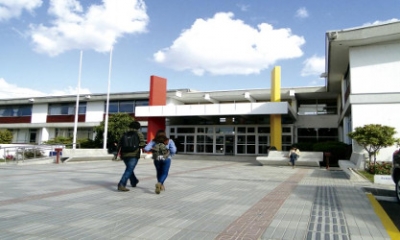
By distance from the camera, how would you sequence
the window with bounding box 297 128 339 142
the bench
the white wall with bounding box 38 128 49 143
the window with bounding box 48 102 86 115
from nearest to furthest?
the bench, the window with bounding box 297 128 339 142, the window with bounding box 48 102 86 115, the white wall with bounding box 38 128 49 143

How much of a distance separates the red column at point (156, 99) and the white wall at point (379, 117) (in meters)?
16.0

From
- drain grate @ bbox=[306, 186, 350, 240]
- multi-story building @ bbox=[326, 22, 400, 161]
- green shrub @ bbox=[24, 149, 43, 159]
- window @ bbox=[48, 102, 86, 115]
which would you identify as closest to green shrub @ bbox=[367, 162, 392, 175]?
multi-story building @ bbox=[326, 22, 400, 161]

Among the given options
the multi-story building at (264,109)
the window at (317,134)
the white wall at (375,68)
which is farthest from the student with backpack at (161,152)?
the window at (317,134)

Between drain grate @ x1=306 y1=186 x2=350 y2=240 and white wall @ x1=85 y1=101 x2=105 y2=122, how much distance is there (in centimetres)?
3019

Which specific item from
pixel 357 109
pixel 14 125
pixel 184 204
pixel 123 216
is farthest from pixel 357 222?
pixel 14 125

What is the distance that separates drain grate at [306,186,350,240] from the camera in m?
4.21

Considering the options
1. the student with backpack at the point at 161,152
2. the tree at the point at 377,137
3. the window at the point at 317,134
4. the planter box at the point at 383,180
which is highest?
the window at the point at 317,134

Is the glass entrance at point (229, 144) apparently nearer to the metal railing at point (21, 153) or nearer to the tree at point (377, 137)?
the metal railing at point (21, 153)

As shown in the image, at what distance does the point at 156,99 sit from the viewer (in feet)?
88.4

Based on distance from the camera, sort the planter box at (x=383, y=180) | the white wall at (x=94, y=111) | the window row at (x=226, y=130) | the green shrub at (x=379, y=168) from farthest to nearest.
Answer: the white wall at (x=94, y=111) < the window row at (x=226, y=130) < the green shrub at (x=379, y=168) < the planter box at (x=383, y=180)

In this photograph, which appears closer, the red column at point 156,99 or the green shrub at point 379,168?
the green shrub at point 379,168

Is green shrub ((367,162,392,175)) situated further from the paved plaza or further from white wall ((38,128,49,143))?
white wall ((38,128,49,143))

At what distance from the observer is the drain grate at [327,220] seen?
4.21 metres

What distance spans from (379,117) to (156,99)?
17195 mm
